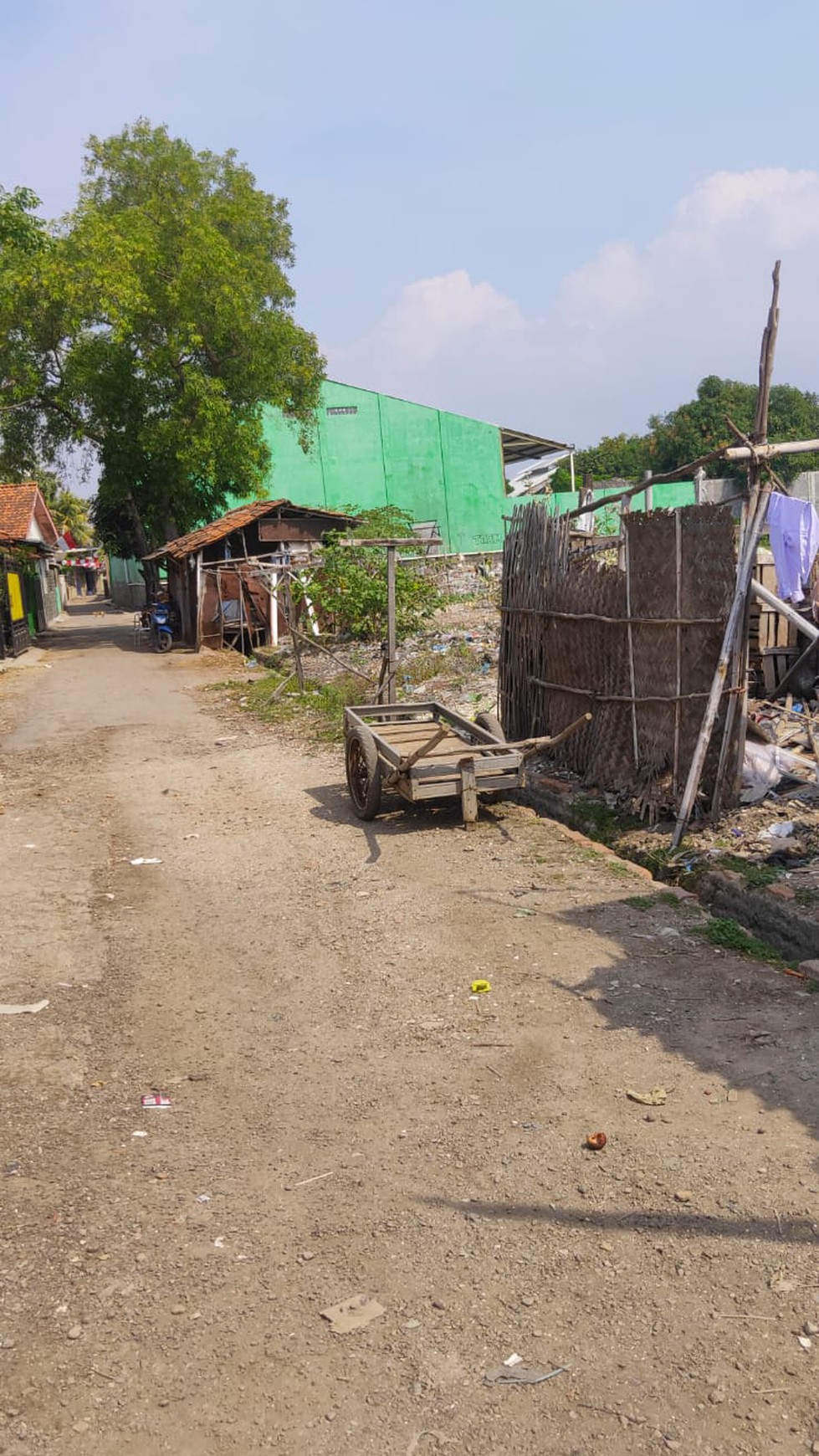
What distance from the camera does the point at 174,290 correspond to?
2544 centimetres

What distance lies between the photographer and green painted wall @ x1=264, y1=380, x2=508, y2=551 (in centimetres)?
3522

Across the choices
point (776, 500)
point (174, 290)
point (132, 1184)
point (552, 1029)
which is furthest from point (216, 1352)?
point (174, 290)

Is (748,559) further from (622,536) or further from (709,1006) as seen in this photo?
(709,1006)

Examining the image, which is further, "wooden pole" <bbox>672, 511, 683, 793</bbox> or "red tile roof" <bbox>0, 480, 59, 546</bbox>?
"red tile roof" <bbox>0, 480, 59, 546</bbox>

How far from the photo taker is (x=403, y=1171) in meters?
3.49

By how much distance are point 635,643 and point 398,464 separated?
99.1ft

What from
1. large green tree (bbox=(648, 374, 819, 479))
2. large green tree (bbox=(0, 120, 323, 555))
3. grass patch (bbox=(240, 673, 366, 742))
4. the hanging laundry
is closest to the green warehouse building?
large green tree (bbox=(0, 120, 323, 555))

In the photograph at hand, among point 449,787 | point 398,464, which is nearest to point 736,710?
point 449,787

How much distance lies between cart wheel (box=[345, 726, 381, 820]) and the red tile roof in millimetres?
22635

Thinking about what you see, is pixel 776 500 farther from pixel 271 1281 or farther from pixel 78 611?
pixel 78 611

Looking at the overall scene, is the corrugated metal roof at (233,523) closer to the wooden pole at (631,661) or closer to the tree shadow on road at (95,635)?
the tree shadow on road at (95,635)

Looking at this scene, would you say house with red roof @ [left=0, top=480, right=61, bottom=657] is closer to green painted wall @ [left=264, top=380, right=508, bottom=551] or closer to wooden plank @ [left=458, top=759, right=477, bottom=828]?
green painted wall @ [left=264, top=380, right=508, bottom=551]

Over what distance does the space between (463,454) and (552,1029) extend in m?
33.7

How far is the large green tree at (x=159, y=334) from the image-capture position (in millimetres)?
25391
